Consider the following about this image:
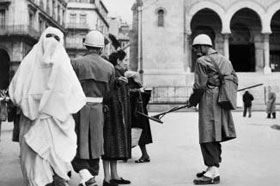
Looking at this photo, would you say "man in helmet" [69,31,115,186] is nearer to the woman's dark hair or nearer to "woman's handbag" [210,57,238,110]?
the woman's dark hair

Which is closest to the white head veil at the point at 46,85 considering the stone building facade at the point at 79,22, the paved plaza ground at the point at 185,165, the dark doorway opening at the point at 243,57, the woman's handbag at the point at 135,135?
the paved plaza ground at the point at 185,165

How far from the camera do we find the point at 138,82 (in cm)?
581

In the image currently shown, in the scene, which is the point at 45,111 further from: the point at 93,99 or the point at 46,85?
the point at 93,99

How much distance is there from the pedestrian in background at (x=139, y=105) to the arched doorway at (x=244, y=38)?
895 inches

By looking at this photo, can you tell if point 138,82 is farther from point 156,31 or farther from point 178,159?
point 156,31

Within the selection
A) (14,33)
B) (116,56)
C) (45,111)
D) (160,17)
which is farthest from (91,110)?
(14,33)

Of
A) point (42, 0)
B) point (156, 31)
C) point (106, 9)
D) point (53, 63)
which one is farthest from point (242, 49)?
point (106, 9)

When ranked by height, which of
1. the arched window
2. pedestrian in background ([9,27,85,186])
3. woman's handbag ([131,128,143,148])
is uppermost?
the arched window

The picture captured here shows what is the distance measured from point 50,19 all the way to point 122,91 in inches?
1414

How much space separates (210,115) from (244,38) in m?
24.8

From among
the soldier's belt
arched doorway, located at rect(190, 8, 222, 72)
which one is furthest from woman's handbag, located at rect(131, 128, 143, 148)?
arched doorway, located at rect(190, 8, 222, 72)

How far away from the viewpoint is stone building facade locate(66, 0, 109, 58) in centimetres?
4856

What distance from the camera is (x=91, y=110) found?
4191 mm

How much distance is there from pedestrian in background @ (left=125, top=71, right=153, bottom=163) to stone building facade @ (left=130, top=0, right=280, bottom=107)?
18.2m
